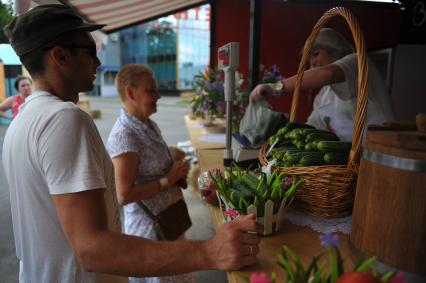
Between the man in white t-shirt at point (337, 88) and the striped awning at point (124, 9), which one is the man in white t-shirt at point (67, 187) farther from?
the striped awning at point (124, 9)

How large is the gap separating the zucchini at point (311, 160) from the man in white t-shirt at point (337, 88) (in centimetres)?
49

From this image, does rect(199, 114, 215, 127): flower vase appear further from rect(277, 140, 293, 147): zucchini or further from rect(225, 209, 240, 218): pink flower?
rect(225, 209, 240, 218): pink flower

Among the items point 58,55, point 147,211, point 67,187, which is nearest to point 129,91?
point 147,211

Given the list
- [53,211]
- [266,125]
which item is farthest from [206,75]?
[53,211]

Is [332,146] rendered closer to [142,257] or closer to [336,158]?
[336,158]

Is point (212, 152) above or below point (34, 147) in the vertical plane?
below

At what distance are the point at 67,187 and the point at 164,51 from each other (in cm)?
3651

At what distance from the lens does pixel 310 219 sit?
1219 millimetres

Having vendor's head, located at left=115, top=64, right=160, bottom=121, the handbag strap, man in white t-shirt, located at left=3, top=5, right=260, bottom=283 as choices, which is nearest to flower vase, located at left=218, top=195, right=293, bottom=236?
man in white t-shirt, located at left=3, top=5, right=260, bottom=283

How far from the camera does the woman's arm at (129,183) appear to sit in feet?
6.12

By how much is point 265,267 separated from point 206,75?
3.25m

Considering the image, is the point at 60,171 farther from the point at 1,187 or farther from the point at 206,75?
the point at 1,187

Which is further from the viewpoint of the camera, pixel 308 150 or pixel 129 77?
pixel 129 77

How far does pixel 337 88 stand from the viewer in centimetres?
205
